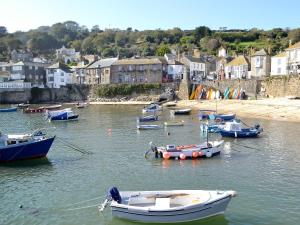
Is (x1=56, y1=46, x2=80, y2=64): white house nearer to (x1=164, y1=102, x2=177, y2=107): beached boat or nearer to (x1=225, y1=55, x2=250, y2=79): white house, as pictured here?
(x1=225, y1=55, x2=250, y2=79): white house

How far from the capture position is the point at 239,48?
147625mm

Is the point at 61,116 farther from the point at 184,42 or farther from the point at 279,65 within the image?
the point at 184,42

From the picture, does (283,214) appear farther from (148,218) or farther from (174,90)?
(174,90)

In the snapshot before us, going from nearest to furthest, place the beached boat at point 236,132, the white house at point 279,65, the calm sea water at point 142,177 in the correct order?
the calm sea water at point 142,177 → the beached boat at point 236,132 → the white house at point 279,65

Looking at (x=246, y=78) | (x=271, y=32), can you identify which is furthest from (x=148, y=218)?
(x=271, y=32)

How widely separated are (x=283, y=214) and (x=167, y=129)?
3320 centimetres

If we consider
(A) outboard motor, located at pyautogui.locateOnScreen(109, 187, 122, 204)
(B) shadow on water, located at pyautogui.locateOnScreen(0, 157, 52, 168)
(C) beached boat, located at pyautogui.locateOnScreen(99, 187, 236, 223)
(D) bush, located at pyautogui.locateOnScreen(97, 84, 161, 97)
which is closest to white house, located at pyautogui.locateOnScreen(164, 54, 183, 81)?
(D) bush, located at pyautogui.locateOnScreen(97, 84, 161, 97)

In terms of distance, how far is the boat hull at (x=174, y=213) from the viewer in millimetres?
19641

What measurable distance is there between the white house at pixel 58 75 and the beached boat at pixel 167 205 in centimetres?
9922

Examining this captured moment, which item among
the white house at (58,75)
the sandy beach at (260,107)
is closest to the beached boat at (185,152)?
the sandy beach at (260,107)

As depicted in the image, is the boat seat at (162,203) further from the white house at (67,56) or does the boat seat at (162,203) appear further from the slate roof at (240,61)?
the white house at (67,56)

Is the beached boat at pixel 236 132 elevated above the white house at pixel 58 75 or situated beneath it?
situated beneath

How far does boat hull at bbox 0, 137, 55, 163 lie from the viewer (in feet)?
110

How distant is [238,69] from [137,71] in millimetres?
26356
